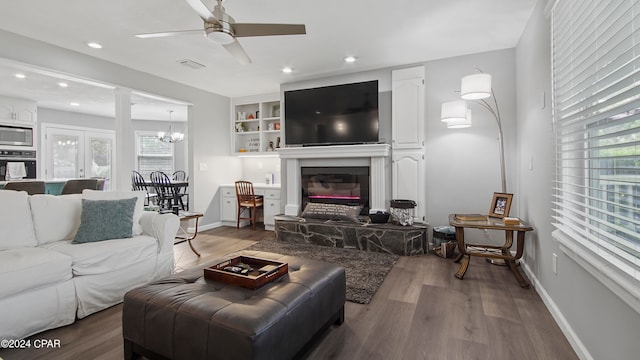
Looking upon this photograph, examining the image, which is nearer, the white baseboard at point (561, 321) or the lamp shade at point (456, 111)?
the white baseboard at point (561, 321)

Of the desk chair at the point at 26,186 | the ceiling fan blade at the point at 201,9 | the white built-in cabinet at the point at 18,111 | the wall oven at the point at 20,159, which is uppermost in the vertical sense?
the white built-in cabinet at the point at 18,111

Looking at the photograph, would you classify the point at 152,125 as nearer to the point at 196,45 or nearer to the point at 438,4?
the point at 196,45

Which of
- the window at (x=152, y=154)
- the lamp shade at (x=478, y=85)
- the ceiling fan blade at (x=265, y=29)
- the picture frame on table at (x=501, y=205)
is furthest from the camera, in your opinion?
the window at (x=152, y=154)

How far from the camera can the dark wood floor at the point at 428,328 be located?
5.99 ft

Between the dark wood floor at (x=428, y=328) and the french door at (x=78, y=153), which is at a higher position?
the french door at (x=78, y=153)

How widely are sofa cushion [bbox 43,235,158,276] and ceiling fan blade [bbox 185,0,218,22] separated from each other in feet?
6.33

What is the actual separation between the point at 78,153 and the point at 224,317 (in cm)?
802

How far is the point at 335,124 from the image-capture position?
4.63m

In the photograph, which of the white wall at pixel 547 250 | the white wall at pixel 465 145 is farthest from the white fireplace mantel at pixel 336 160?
the white wall at pixel 547 250

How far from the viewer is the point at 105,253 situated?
94.6 inches

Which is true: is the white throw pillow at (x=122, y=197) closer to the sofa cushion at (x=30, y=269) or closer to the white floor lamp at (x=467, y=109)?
the sofa cushion at (x=30, y=269)

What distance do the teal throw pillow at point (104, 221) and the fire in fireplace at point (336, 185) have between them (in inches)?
107

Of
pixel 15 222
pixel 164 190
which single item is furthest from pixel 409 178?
pixel 164 190

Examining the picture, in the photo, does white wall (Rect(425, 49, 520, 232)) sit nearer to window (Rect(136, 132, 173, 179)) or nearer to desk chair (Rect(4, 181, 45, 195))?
desk chair (Rect(4, 181, 45, 195))
